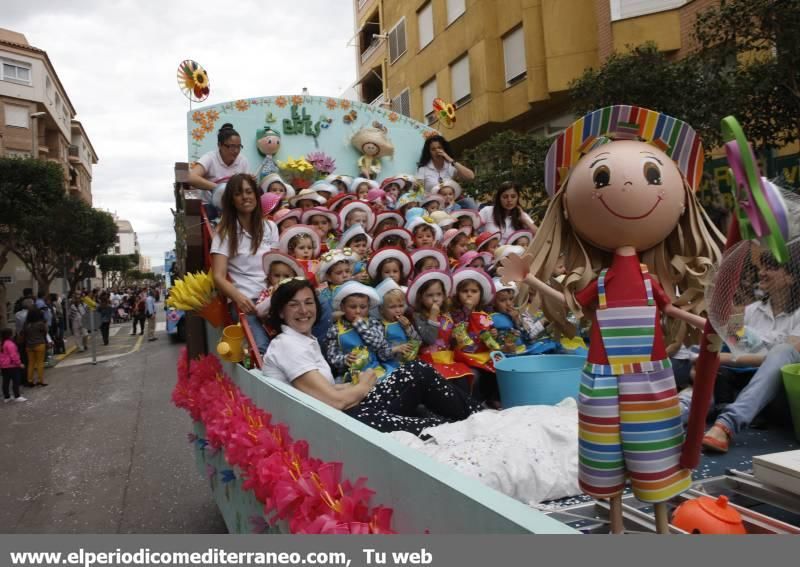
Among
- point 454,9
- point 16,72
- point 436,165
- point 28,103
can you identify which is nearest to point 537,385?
point 436,165

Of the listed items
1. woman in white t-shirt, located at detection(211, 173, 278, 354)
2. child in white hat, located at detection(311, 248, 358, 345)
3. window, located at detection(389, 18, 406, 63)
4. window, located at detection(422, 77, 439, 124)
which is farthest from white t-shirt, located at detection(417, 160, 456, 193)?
window, located at detection(389, 18, 406, 63)

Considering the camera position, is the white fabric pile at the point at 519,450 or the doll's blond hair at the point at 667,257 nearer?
the doll's blond hair at the point at 667,257

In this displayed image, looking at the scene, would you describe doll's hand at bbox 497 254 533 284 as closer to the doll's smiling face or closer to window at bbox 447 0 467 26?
the doll's smiling face

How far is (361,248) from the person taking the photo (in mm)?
4879

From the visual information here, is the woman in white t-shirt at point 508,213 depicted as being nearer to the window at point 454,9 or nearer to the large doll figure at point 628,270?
the large doll figure at point 628,270

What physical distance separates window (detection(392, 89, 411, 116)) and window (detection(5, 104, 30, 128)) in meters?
21.0

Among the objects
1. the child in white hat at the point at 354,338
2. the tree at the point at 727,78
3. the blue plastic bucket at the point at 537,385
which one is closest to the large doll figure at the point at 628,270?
the blue plastic bucket at the point at 537,385

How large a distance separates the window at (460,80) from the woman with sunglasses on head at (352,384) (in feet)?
50.4

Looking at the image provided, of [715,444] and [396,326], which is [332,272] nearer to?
[396,326]

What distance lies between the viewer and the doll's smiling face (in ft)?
5.66

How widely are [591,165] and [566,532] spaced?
107 cm

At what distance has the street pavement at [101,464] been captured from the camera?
456cm

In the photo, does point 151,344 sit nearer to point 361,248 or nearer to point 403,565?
point 361,248

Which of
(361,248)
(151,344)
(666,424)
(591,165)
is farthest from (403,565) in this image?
(151,344)
